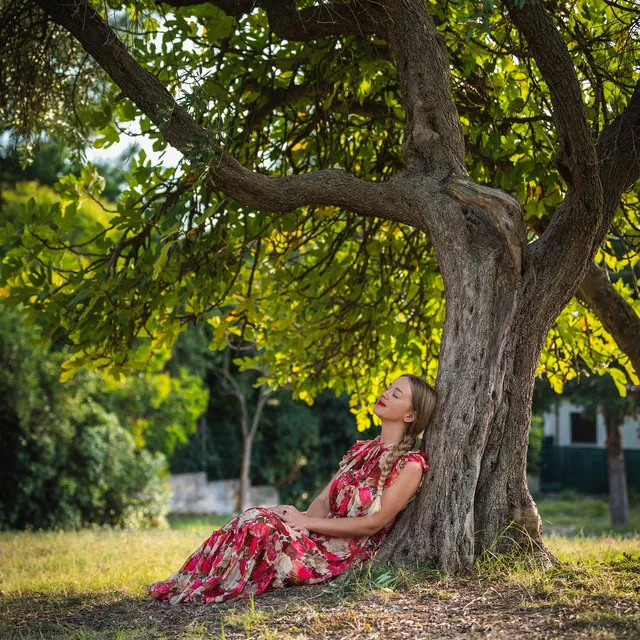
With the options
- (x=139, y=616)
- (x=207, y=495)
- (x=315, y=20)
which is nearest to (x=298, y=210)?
(x=315, y=20)

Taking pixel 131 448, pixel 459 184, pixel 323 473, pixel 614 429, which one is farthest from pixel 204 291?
pixel 323 473

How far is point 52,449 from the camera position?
1466cm

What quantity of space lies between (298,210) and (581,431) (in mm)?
24111

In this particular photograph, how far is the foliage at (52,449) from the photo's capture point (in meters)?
14.6

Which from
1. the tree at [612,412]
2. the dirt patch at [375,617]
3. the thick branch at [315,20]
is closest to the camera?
the dirt patch at [375,617]

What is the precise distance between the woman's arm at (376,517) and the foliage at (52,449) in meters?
10.6

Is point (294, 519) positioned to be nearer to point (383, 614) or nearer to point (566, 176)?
point (383, 614)

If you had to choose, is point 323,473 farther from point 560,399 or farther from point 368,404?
point 368,404

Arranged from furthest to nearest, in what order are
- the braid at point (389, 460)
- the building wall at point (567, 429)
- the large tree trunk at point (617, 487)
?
the building wall at point (567, 429) < the large tree trunk at point (617, 487) < the braid at point (389, 460)

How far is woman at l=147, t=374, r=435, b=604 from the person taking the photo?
4.59 meters

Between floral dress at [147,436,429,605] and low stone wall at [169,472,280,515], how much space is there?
16.4 meters

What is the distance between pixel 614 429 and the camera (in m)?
18.9

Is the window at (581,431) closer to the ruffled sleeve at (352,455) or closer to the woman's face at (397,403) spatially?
the ruffled sleeve at (352,455)

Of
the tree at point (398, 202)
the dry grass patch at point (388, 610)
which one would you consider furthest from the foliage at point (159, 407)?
the dry grass patch at point (388, 610)
